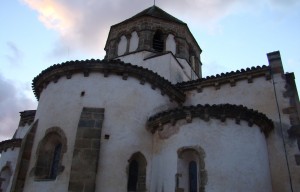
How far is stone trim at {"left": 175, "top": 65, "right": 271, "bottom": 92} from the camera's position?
12203mm

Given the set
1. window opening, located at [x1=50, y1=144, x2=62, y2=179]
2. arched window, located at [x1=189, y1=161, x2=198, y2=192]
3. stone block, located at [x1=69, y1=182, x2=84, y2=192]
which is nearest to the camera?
stone block, located at [x1=69, y1=182, x2=84, y2=192]

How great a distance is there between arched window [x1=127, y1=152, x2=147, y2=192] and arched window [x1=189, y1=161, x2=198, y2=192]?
1642 millimetres

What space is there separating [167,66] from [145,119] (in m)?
4.59

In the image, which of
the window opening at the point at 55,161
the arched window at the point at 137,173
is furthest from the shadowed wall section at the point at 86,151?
the arched window at the point at 137,173

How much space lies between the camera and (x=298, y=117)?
35.9 ft

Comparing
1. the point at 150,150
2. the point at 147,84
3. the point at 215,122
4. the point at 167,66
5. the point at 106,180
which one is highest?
the point at 167,66

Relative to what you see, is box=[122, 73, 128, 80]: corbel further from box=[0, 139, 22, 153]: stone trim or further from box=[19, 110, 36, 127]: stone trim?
box=[19, 110, 36, 127]: stone trim

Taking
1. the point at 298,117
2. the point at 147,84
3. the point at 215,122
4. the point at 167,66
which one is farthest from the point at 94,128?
the point at 298,117

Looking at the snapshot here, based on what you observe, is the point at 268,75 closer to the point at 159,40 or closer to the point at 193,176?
the point at 193,176

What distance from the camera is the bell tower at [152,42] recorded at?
16.7 m

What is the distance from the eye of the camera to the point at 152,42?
681 inches

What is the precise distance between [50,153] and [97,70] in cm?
354

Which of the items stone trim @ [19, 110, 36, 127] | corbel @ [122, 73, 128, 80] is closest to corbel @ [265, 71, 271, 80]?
corbel @ [122, 73, 128, 80]

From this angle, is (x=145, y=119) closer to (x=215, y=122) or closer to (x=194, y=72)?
(x=215, y=122)
